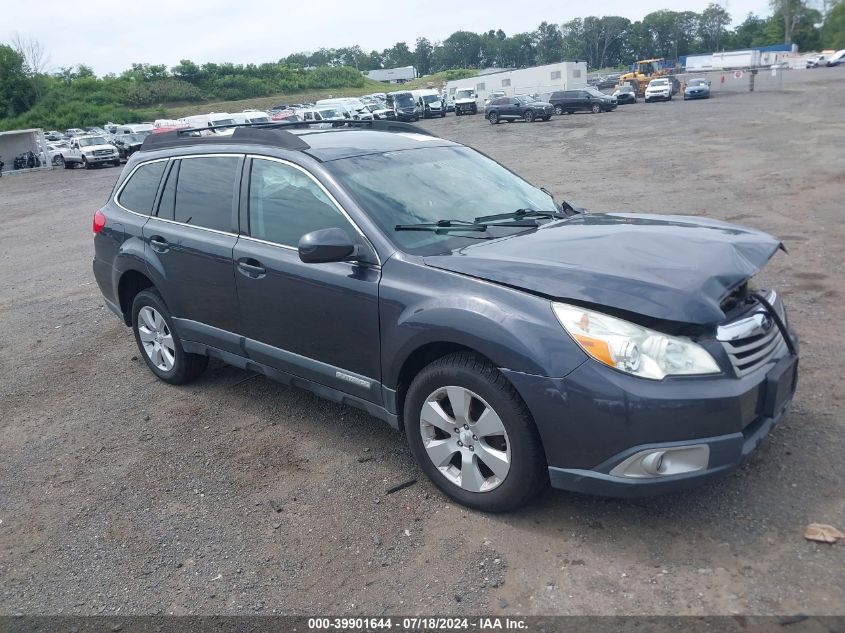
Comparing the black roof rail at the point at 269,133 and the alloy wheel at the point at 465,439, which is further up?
the black roof rail at the point at 269,133

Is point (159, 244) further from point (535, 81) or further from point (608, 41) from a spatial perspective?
point (608, 41)

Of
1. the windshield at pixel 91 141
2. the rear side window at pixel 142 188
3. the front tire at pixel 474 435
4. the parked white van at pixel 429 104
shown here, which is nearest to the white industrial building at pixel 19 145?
the windshield at pixel 91 141

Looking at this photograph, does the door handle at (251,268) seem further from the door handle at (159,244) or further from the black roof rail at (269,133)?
the door handle at (159,244)

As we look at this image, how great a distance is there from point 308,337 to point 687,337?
2134 millimetres

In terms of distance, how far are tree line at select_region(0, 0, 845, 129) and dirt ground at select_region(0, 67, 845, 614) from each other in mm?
69101

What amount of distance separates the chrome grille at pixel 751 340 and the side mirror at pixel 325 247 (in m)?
1.84

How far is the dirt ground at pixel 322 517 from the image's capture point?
121 inches

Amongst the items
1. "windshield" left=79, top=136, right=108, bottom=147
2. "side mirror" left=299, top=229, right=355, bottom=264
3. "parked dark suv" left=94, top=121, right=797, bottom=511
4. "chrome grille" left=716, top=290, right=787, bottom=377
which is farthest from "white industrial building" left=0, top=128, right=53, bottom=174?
"chrome grille" left=716, top=290, right=787, bottom=377

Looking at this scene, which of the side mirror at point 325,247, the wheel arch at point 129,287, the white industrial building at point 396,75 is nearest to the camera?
the side mirror at point 325,247

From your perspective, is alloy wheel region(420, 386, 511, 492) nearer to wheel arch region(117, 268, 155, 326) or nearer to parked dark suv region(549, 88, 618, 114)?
wheel arch region(117, 268, 155, 326)

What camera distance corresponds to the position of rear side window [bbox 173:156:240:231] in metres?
4.83

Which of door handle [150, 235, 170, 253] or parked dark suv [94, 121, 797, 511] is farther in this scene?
door handle [150, 235, 170, 253]

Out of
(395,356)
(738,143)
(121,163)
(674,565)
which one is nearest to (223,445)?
(395,356)

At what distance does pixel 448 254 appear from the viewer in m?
3.79
